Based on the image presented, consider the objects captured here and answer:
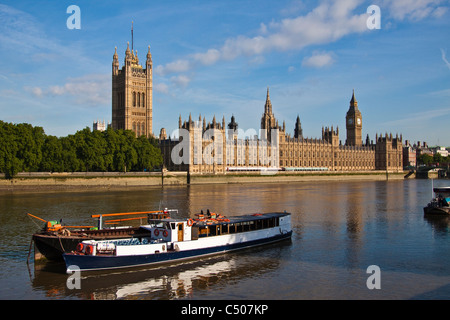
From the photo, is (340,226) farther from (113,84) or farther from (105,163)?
(113,84)

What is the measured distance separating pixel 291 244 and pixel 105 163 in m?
57.6

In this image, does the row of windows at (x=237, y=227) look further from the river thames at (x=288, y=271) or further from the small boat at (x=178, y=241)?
the river thames at (x=288, y=271)

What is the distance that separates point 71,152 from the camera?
73.1m

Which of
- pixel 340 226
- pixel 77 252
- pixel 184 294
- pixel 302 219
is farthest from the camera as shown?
pixel 302 219

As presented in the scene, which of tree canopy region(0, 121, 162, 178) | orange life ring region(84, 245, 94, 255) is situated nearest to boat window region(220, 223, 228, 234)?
orange life ring region(84, 245, 94, 255)

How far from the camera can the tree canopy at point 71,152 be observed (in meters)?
63.3

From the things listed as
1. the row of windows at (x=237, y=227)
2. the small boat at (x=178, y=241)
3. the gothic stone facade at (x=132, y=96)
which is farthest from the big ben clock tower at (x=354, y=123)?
the row of windows at (x=237, y=227)

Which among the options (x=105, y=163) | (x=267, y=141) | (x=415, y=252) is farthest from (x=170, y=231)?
(x=267, y=141)

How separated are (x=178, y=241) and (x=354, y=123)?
159951 mm

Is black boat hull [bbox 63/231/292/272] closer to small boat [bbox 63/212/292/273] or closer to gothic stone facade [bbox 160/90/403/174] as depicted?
small boat [bbox 63/212/292/273]

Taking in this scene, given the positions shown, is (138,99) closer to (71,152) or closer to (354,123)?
(71,152)

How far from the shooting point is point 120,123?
13175cm

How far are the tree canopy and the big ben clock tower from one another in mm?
102478

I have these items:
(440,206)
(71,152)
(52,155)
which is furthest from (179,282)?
(71,152)
